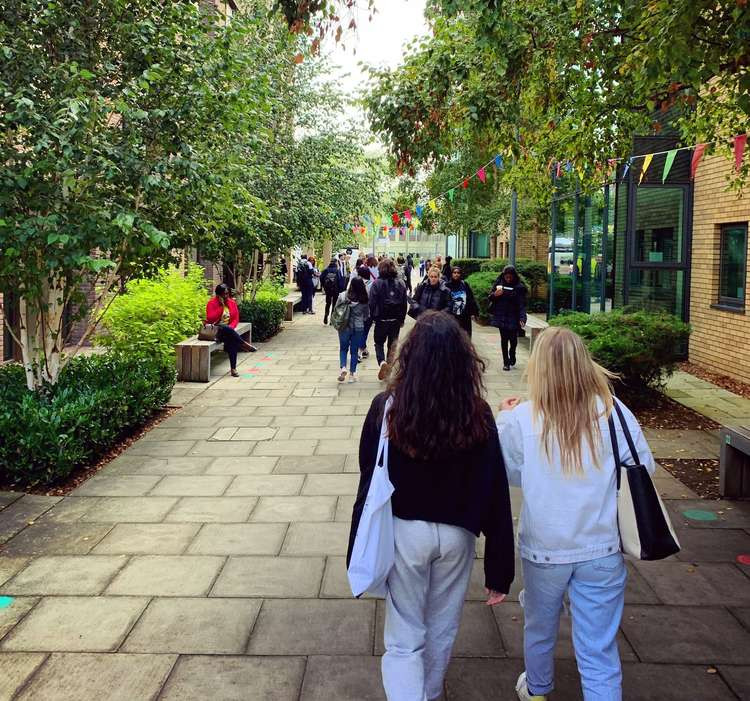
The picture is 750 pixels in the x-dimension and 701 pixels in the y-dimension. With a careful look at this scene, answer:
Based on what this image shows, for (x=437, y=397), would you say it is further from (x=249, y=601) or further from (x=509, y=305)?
(x=509, y=305)

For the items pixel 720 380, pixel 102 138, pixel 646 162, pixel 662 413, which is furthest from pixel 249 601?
pixel 646 162

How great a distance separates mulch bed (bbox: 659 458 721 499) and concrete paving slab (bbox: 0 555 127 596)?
442 centimetres

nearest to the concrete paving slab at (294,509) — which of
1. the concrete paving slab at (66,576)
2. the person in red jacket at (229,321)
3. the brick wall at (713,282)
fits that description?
the concrete paving slab at (66,576)

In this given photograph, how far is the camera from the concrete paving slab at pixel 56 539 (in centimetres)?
525

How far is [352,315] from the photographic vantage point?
458 inches

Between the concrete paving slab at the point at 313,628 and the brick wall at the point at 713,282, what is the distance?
895 centimetres

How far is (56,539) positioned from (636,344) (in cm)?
640

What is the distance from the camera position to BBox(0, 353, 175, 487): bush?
21.3 feet

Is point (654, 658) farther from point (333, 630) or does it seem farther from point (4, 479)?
point (4, 479)

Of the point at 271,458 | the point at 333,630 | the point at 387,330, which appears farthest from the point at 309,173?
the point at 333,630

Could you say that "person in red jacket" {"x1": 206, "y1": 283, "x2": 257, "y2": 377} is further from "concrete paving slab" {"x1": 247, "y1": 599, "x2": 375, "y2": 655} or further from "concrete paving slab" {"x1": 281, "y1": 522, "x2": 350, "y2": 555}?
"concrete paving slab" {"x1": 247, "y1": 599, "x2": 375, "y2": 655}

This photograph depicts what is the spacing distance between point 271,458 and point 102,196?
2.75 meters

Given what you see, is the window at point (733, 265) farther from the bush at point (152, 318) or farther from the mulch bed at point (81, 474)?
the mulch bed at point (81, 474)

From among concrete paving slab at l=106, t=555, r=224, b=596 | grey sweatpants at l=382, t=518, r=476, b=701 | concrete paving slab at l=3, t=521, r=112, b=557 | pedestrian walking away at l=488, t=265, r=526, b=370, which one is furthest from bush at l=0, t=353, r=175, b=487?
pedestrian walking away at l=488, t=265, r=526, b=370
